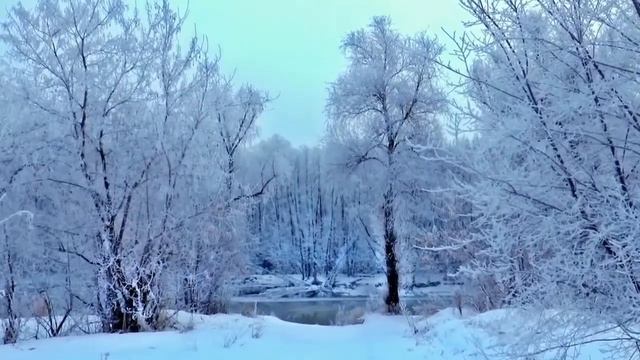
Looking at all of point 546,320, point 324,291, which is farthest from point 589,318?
point 324,291

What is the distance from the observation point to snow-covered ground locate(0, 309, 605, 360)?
25.1ft

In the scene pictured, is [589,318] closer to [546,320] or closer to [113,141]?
[546,320]

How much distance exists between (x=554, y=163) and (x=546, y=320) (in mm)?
1015

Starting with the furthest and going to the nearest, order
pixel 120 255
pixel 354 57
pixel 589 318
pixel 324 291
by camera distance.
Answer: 1. pixel 324 291
2. pixel 354 57
3. pixel 120 255
4. pixel 589 318

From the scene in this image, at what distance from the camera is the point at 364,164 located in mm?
17438

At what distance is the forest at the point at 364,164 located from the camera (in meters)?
3.76

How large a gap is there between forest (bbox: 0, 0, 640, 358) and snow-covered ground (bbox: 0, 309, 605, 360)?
1.00 metres

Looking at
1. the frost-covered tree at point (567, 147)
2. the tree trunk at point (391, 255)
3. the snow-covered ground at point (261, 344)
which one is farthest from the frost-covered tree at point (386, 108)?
the frost-covered tree at point (567, 147)

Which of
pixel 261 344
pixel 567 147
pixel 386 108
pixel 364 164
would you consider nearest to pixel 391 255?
pixel 364 164

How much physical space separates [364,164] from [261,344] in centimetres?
921

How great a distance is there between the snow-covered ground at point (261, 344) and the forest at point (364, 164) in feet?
3.29

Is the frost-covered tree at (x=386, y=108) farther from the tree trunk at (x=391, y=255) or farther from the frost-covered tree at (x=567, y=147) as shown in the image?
the frost-covered tree at (x=567, y=147)

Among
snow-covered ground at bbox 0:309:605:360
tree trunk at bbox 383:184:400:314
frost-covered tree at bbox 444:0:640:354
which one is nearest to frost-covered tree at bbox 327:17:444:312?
tree trunk at bbox 383:184:400:314

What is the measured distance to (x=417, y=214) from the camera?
54.7 feet
